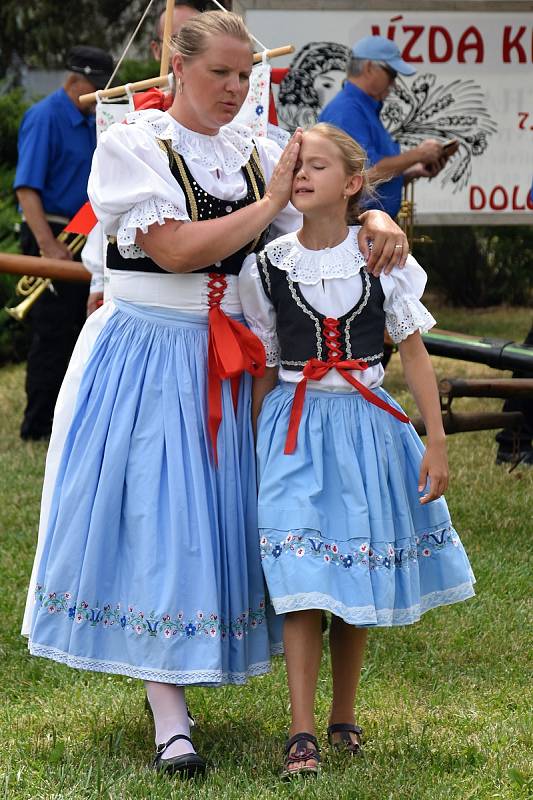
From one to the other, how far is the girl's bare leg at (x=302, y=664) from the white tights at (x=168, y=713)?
258 mm

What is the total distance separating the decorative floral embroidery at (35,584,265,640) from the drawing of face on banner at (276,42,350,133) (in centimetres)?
560

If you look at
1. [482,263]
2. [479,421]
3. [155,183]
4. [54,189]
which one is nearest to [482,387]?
[479,421]

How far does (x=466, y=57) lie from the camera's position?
8578 mm

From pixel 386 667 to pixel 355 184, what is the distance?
158cm

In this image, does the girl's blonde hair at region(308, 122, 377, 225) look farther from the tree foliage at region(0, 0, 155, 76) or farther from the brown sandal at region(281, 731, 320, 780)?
the tree foliage at region(0, 0, 155, 76)

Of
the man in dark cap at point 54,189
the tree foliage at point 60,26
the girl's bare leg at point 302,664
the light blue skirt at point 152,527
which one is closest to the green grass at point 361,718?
the girl's bare leg at point 302,664

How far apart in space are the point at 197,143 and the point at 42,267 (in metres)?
2.70

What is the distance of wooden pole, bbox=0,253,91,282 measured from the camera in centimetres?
578

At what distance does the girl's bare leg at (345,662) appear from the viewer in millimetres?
3334

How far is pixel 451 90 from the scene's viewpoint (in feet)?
28.2

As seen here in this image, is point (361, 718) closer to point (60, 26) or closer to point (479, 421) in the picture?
point (479, 421)

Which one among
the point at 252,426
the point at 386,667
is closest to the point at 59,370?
the point at 386,667

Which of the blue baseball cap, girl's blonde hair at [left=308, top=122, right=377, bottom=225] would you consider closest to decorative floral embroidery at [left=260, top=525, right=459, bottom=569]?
girl's blonde hair at [left=308, top=122, right=377, bottom=225]

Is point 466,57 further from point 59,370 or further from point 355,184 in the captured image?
point 355,184
